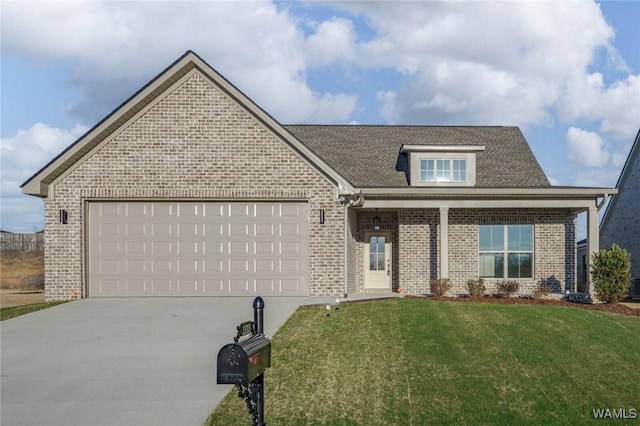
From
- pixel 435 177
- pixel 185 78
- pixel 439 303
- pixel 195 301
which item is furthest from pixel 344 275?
pixel 185 78

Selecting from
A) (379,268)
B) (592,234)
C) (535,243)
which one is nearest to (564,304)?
(592,234)

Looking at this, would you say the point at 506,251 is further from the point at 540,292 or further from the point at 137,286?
the point at 137,286

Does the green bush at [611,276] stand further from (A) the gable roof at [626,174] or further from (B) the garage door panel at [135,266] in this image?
(B) the garage door panel at [135,266]

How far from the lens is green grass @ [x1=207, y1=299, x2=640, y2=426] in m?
8.98

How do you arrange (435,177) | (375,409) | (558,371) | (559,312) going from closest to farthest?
(375,409) < (558,371) < (559,312) < (435,177)

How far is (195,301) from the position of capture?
16.9 meters

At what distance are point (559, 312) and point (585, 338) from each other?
92.7 inches

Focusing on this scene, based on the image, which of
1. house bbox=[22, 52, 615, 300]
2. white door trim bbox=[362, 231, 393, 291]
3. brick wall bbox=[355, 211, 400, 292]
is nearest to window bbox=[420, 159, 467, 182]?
brick wall bbox=[355, 211, 400, 292]

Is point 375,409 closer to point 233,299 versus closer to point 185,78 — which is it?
point 233,299

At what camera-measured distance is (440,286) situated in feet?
61.1

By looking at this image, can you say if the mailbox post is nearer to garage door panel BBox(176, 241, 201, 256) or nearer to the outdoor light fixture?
garage door panel BBox(176, 241, 201, 256)

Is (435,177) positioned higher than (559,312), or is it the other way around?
(435,177)

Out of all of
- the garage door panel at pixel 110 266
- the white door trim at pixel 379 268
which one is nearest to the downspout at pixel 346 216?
the white door trim at pixel 379 268

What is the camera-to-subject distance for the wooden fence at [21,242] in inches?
1202
